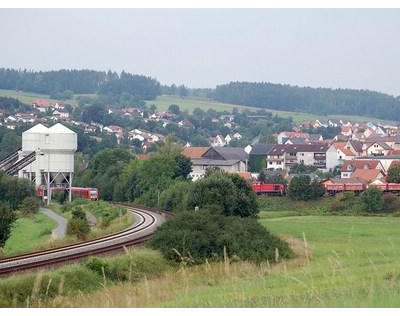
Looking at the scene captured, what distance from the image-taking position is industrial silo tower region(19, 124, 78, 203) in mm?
54406

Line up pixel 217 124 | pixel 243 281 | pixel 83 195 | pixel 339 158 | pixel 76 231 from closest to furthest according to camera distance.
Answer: pixel 243 281
pixel 76 231
pixel 83 195
pixel 339 158
pixel 217 124

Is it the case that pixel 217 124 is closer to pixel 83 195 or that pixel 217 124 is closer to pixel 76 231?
pixel 83 195

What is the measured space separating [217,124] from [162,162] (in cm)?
11136

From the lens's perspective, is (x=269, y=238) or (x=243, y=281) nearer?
(x=243, y=281)

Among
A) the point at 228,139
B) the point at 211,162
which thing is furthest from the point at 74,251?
the point at 228,139

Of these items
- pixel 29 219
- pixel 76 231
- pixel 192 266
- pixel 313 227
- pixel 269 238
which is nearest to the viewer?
pixel 192 266

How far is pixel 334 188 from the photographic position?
179ft

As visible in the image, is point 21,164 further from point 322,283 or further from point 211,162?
point 322,283

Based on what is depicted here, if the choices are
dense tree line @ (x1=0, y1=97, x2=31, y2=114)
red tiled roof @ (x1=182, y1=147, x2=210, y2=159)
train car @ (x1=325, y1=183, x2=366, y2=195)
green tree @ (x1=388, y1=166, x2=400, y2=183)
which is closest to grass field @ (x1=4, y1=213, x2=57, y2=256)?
train car @ (x1=325, y1=183, x2=366, y2=195)

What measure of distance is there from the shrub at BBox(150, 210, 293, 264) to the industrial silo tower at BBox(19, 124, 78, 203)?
31.2 meters

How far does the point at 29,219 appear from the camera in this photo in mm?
44312

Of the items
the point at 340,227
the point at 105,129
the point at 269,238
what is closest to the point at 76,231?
the point at 269,238

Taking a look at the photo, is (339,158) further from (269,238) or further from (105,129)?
(269,238)

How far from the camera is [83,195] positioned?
180ft
